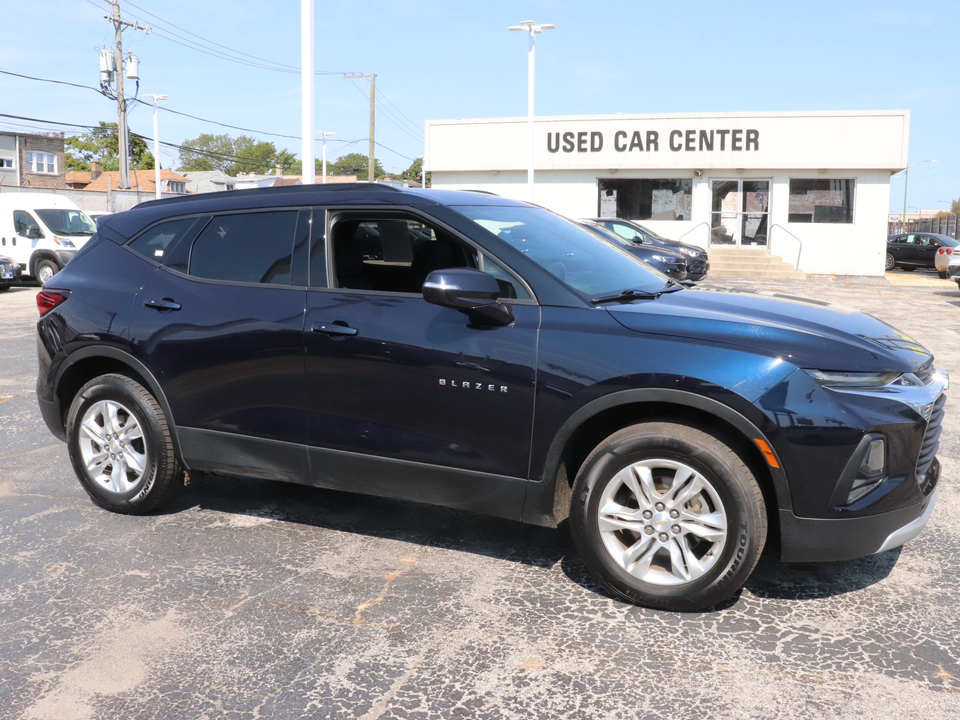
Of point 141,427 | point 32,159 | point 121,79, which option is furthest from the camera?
point 32,159

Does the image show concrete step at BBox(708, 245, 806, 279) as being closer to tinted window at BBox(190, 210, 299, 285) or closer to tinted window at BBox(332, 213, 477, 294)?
tinted window at BBox(332, 213, 477, 294)

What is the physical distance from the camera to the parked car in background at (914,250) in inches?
1261

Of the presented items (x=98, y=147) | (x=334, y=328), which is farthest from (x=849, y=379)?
(x=98, y=147)

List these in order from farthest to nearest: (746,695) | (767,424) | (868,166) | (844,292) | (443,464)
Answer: (868,166)
(844,292)
(443,464)
(767,424)
(746,695)

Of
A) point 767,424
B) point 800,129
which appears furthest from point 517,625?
point 800,129

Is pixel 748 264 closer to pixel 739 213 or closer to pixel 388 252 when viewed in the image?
pixel 739 213

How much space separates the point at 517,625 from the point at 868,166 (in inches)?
1114

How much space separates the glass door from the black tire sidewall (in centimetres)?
2712

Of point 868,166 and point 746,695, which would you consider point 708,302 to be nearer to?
point 746,695

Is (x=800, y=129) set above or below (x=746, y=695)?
above

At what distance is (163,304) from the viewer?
4773mm

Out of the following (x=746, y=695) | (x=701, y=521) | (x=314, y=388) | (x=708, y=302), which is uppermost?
(x=708, y=302)

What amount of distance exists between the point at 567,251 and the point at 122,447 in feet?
8.70

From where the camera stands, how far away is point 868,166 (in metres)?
28.3
